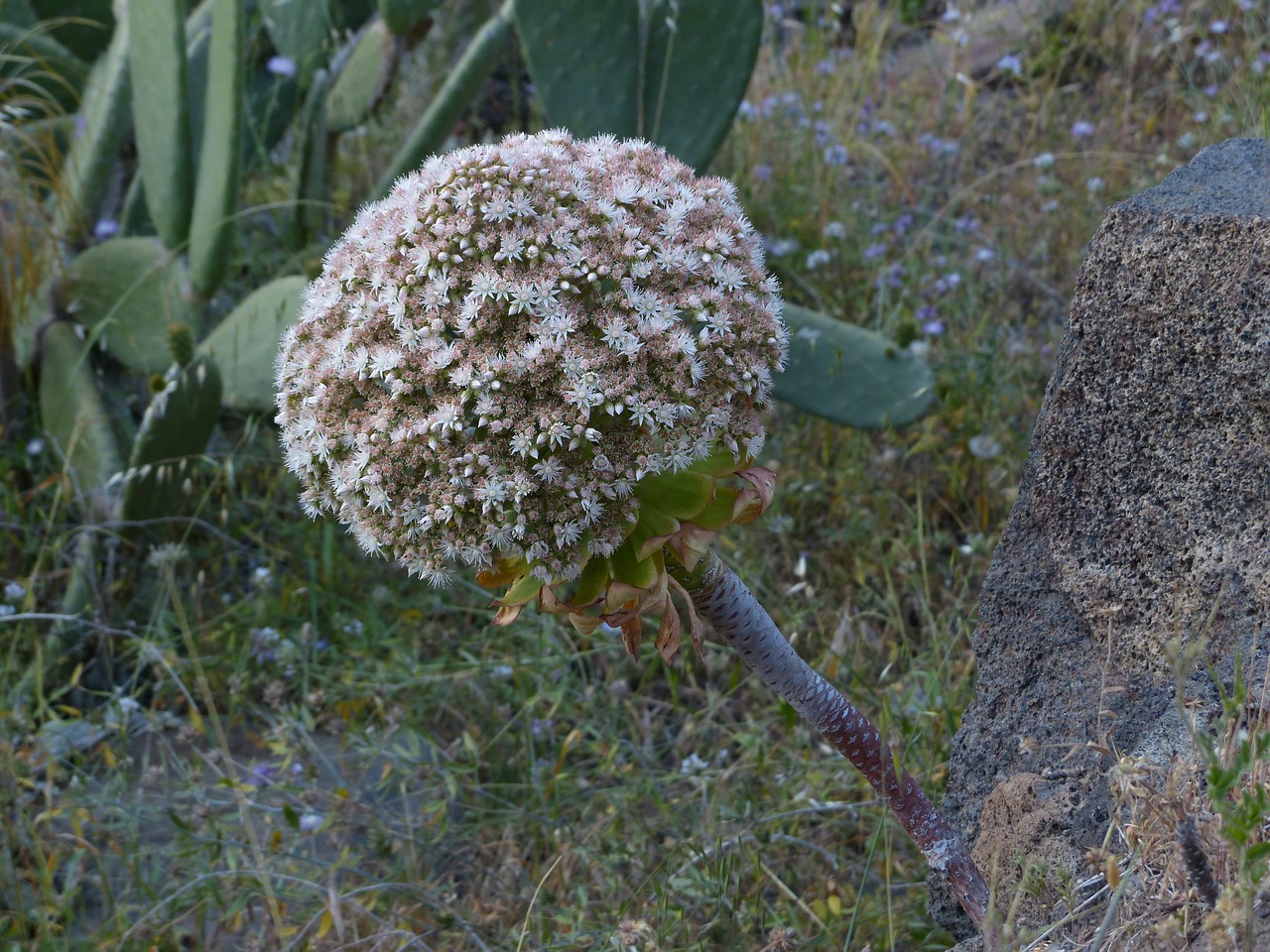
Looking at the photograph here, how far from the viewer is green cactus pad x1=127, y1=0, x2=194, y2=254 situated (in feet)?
9.25

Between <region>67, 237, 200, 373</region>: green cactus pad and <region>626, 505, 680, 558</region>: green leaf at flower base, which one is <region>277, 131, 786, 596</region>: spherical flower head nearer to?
<region>626, 505, 680, 558</region>: green leaf at flower base

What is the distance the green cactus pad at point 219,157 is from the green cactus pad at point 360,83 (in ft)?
2.42

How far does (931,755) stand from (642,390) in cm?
122

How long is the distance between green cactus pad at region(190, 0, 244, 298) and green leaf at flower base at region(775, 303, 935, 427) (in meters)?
1.45

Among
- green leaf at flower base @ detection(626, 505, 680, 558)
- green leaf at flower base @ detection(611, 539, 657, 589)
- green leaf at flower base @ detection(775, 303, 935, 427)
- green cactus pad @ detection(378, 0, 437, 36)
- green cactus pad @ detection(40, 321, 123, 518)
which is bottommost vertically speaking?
green cactus pad @ detection(40, 321, 123, 518)

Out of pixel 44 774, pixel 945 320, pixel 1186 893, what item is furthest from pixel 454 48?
pixel 1186 893

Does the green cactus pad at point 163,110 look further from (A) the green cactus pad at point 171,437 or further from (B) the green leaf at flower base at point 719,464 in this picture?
(B) the green leaf at flower base at point 719,464

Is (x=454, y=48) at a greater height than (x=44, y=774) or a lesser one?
greater

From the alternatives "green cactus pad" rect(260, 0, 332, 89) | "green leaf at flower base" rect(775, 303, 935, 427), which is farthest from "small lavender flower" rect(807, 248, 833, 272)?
"green cactus pad" rect(260, 0, 332, 89)

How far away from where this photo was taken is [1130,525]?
165 centimetres

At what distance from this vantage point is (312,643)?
266cm

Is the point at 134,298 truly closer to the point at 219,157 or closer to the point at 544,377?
the point at 219,157

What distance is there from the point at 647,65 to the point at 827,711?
1.98 meters

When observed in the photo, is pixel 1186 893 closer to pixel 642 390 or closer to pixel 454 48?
pixel 642 390
